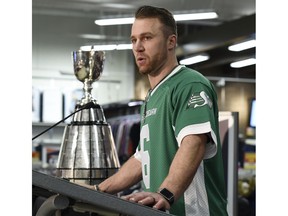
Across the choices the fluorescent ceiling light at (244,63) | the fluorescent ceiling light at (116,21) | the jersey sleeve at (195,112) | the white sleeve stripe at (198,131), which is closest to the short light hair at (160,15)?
A: the jersey sleeve at (195,112)

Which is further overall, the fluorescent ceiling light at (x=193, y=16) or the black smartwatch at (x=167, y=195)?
the fluorescent ceiling light at (x=193, y=16)

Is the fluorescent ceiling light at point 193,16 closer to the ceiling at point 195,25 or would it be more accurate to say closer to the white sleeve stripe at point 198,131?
the ceiling at point 195,25

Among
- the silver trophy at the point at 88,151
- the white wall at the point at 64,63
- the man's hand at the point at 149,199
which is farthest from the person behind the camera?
the white wall at the point at 64,63

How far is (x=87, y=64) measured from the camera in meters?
Result: 3.35

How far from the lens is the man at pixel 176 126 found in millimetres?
1997

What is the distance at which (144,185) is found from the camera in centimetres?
230

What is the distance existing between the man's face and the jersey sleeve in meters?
0.14

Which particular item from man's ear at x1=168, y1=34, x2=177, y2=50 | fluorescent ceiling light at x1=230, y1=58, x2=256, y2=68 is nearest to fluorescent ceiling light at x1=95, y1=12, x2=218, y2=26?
fluorescent ceiling light at x1=230, y1=58, x2=256, y2=68

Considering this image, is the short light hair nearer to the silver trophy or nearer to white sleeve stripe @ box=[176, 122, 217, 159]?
white sleeve stripe @ box=[176, 122, 217, 159]

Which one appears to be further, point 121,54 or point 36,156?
point 121,54
